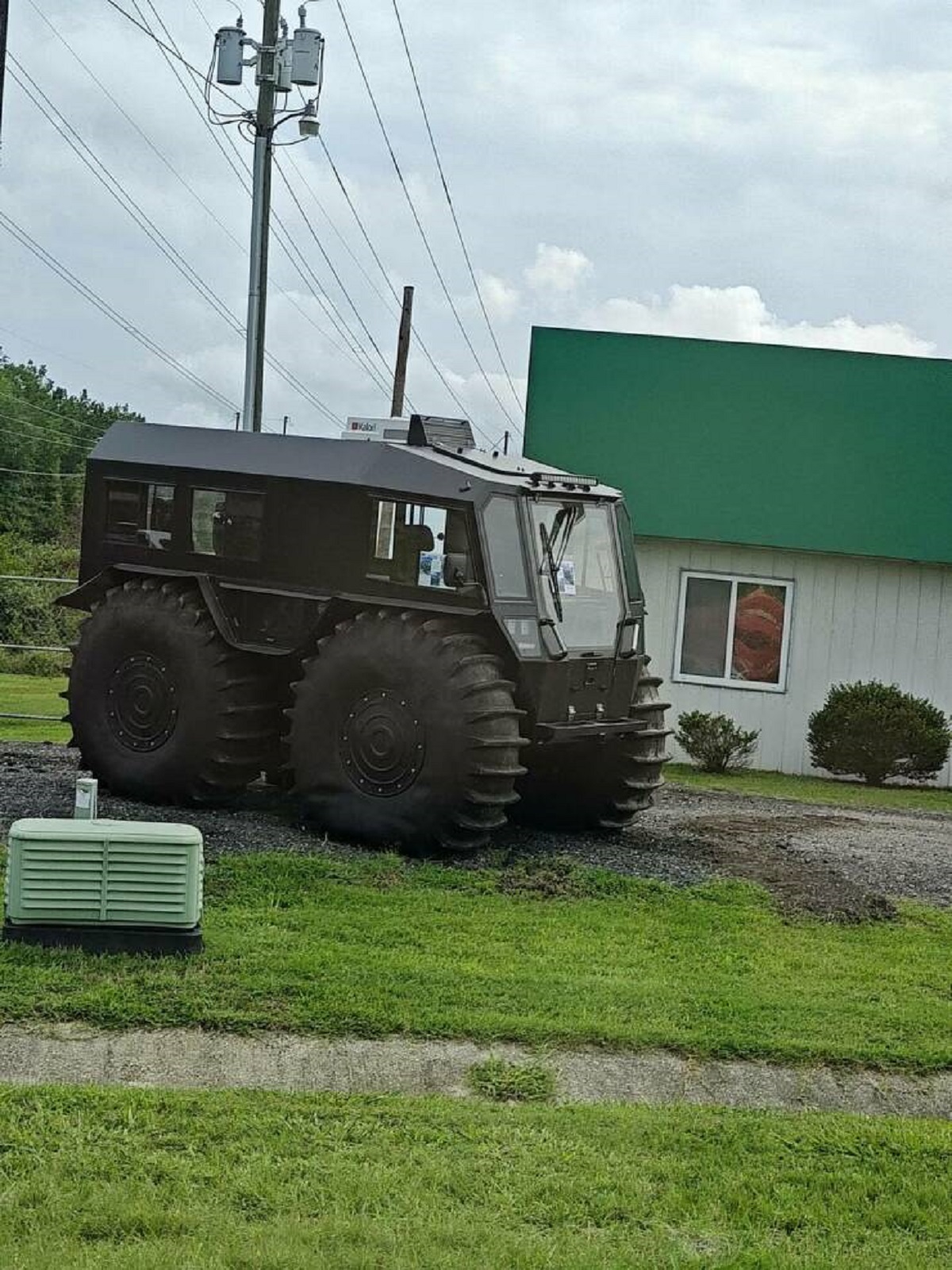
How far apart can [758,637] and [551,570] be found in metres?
11.2

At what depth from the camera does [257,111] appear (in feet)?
85.9

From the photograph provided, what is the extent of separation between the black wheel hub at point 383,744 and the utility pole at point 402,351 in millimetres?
26496

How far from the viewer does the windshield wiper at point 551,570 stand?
14.2m

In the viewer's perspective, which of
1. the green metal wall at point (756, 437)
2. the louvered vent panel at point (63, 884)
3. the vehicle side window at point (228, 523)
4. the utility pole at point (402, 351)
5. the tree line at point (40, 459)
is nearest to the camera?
the louvered vent panel at point (63, 884)

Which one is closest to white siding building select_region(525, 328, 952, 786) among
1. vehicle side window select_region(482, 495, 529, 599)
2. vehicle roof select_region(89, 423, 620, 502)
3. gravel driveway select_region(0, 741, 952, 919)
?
gravel driveway select_region(0, 741, 952, 919)

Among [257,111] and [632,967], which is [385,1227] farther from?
[257,111]

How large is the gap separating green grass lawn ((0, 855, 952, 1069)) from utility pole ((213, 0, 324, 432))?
Answer: 46.0 ft

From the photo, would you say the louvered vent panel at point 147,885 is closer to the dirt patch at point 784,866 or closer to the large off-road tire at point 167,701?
the dirt patch at point 784,866

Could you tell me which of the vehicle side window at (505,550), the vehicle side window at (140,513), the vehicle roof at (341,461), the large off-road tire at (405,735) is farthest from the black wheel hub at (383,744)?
the vehicle side window at (140,513)

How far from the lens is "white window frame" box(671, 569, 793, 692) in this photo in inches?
978

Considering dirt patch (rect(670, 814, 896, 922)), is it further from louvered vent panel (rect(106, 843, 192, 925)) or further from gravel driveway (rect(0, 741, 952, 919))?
louvered vent panel (rect(106, 843, 192, 925))

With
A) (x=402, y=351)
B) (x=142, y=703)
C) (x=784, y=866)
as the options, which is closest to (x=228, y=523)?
(x=142, y=703)

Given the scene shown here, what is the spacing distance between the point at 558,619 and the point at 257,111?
14493 mm

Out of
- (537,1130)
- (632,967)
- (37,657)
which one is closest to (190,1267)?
(537,1130)
